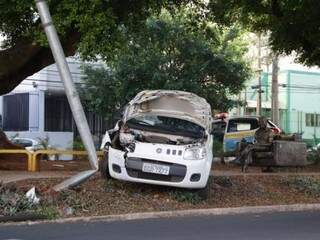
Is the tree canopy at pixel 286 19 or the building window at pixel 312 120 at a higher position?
the tree canopy at pixel 286 19

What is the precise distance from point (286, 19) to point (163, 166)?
1012cm

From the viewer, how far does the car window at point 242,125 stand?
1039 inches

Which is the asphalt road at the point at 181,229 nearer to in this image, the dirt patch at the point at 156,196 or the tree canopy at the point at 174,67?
the dirt patch at the point at 156,196

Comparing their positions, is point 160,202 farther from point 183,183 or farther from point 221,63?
point 221,63

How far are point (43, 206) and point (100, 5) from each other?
4.77 m

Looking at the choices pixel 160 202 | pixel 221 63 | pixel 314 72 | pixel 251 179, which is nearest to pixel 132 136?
pixel 160 202

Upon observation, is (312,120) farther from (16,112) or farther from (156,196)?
(156,196)

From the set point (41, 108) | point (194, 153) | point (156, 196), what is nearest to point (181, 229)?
point (194, 153)

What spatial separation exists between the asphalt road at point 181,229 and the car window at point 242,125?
14.6 m

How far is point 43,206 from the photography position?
37.2 feet

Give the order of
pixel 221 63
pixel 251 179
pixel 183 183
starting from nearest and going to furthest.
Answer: pixel 183 183
pixel 251 179
pixel 221 63

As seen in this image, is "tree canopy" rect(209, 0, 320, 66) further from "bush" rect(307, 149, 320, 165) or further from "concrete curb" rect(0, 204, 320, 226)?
"concrete curb" rect(0, 204, 320, 226)

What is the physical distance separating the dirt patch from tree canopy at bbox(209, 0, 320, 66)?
617 cm

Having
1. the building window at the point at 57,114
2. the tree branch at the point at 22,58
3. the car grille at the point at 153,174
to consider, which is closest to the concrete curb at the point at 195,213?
the car grille at the point at 153,174
